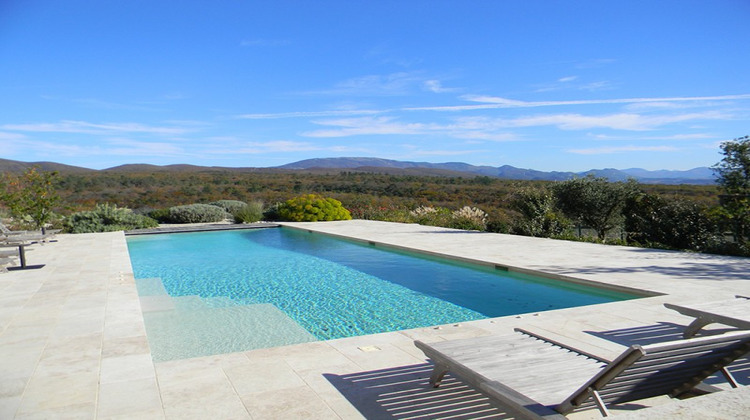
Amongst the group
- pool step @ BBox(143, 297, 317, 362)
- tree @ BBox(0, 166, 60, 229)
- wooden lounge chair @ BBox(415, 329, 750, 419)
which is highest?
tree @ BBox(0, 166, 60, 229)

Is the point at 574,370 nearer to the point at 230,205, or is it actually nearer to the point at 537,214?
the point at 537,214

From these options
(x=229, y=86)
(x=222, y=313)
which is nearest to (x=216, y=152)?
(x=229, y=86)

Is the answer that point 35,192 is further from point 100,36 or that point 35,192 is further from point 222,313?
point 222,313

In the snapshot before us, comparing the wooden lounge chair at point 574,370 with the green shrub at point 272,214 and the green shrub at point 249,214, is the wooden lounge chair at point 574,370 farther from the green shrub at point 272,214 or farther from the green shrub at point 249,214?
the green shrub at point 272,214

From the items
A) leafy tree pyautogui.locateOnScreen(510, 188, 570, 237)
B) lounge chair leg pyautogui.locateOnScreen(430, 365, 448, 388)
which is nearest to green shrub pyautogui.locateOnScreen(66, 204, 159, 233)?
leafy tree pyautogui.locateOnScreen(510, 188, 570, 237)

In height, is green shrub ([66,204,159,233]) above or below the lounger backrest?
below

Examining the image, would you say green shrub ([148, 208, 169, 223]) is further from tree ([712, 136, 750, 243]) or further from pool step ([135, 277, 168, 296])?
tree ([712, 136, 750, 243])

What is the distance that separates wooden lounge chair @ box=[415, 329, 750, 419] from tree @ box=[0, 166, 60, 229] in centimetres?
1102

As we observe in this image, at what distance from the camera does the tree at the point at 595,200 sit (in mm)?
10312

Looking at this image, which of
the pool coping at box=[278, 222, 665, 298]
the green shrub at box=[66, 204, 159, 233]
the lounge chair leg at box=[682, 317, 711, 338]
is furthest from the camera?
the green shrub at box=[66, 204, 159, 233]

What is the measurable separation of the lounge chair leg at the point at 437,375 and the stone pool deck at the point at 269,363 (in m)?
0.05

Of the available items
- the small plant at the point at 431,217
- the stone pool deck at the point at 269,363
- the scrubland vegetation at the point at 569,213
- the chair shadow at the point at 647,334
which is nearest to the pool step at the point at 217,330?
the stone pool deck at the point at 269,363

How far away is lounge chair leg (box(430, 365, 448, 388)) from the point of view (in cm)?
251

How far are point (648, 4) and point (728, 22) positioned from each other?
193 cm
